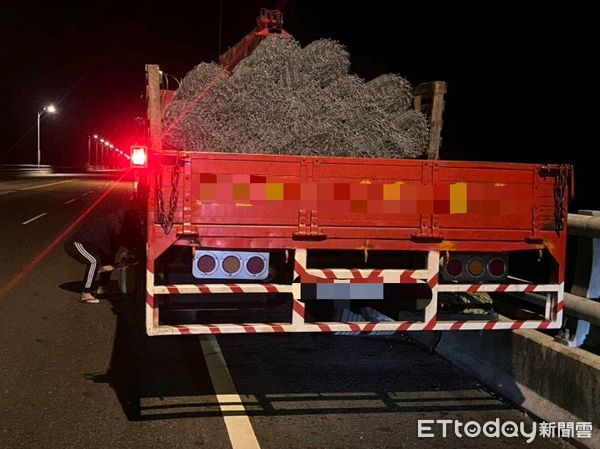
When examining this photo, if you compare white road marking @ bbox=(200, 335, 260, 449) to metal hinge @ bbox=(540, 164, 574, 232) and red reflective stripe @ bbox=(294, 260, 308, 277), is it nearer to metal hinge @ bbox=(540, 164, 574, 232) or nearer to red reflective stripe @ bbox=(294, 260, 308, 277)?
red reflective stripe @ bbox=(294, 260, 308, 277)

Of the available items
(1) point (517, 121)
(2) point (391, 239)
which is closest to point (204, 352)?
(2) point (391, 239)

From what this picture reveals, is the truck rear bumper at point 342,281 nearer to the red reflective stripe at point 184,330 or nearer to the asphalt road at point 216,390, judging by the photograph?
the red reflective stripe at point 184,330

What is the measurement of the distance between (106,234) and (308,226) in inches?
162

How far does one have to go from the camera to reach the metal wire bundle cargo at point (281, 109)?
210 inches

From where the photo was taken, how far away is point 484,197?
182 inches

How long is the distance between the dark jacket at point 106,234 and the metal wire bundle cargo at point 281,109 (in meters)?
2.63

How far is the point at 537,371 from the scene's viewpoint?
486 centimetres

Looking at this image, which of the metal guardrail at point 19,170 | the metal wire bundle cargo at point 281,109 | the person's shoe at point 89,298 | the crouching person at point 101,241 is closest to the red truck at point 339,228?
the metal wire bundle cargo at point 281,109

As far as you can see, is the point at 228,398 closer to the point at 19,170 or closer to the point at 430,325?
the point at 430,325

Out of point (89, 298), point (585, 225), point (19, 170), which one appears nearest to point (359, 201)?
point (585, 225)

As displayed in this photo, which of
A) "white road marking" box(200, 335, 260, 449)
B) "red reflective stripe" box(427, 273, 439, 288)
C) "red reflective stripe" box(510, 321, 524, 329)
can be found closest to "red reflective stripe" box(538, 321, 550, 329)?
"red reflective stripe" box(510, 321, 524, 329)

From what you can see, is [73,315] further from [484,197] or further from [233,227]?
[484,197]

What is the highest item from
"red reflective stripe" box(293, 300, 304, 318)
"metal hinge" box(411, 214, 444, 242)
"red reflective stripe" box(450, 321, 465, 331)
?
"metal hinge" box(411, 214, 444, 242)

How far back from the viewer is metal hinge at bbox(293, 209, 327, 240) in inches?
177
